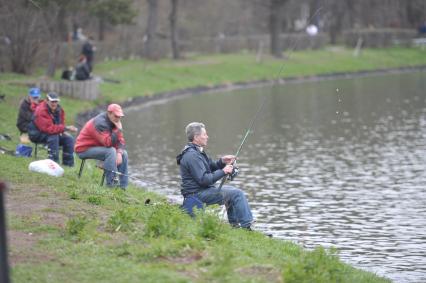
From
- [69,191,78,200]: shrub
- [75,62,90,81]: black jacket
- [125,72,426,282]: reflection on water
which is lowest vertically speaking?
[125,72,426,282]: reflection on water

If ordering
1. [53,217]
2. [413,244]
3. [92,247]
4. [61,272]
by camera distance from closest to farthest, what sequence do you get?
[61,272] < [92,247] < [53,217] < [413,244]

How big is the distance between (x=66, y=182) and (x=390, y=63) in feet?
152

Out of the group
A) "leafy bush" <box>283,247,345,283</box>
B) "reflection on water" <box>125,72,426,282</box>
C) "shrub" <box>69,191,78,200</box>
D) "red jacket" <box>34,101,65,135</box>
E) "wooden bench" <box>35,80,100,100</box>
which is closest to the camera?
"leafy bush" <box>283,247,345,283</box>

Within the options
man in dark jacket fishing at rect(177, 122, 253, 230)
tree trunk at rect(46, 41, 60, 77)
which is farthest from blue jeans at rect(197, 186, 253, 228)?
tree trunk at rect(46, 41, 60, 77)

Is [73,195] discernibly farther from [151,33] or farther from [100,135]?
[151,33]

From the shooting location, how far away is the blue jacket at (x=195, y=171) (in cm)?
1237

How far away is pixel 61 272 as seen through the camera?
8789 mm

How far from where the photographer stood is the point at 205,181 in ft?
40.6

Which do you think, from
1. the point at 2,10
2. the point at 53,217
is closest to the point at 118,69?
the point at 2,10

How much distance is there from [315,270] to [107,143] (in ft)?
21.0

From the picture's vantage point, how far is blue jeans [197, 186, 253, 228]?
12.4 meters

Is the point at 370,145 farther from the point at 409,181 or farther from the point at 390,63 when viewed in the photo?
the point at 390,63

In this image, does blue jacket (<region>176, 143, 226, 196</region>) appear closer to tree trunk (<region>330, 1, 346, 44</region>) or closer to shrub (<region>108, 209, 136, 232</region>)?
shrub (<region>108, 209, 136, 232</region>)

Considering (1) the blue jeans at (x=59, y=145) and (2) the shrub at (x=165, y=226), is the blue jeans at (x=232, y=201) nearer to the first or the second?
(2) the shrub at (x=165, y=226)
